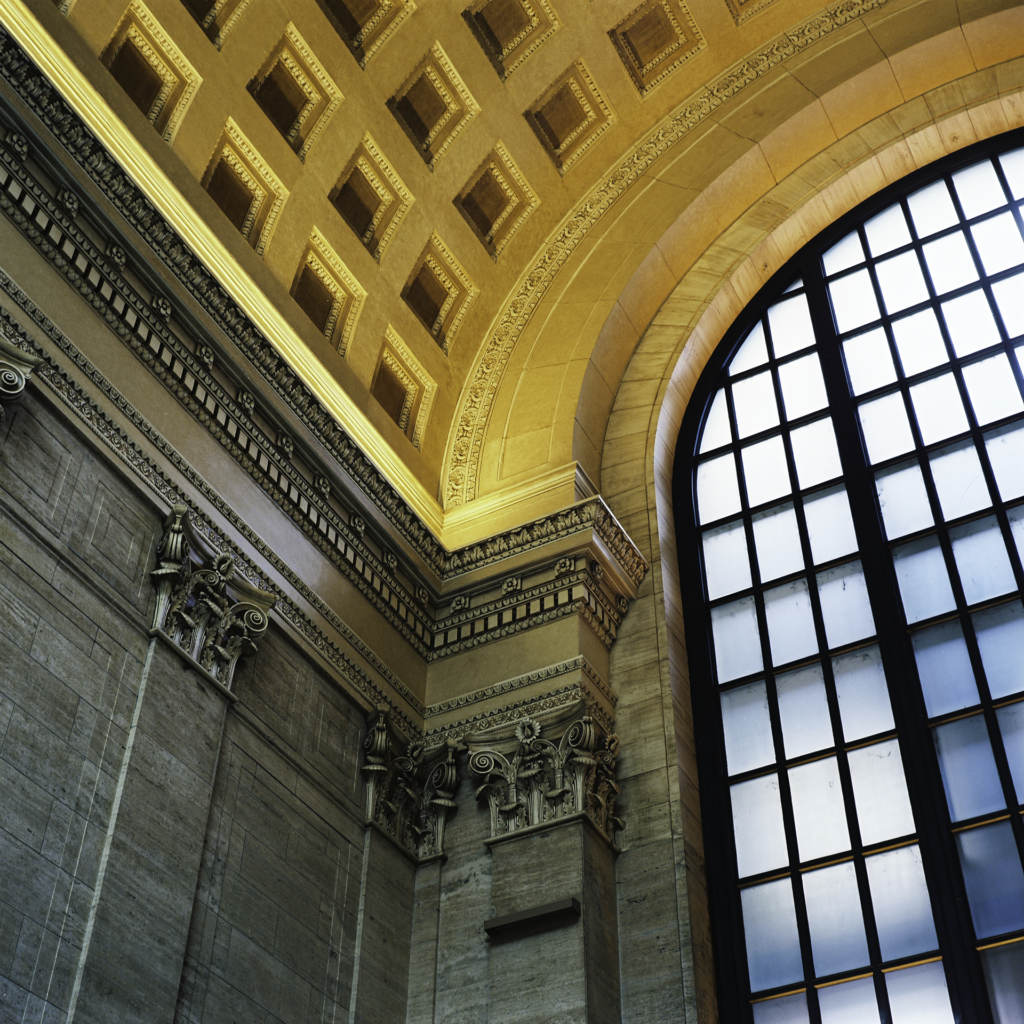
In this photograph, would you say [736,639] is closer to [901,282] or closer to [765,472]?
[765,472]

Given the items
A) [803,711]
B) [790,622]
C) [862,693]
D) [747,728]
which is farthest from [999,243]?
[747,728]

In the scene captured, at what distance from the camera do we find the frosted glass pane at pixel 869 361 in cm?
1413

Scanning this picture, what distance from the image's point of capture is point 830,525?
13242 millimetres

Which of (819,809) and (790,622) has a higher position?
(790,622)

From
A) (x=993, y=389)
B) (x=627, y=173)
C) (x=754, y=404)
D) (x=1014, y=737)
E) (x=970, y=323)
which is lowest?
(x=1014, y=737)

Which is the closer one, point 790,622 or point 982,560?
point 982,560

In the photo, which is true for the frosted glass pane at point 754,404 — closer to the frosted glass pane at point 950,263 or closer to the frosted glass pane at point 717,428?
the frosted glass pane at point 717,428

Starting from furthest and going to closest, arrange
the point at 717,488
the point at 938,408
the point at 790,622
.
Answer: the point at 717,488
the point at 938,408
the point at 790,622

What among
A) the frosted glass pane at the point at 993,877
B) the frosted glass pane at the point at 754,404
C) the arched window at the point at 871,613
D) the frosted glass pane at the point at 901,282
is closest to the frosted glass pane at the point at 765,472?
the arched window at the point at 871,613

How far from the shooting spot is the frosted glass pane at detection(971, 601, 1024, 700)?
11.1 meters

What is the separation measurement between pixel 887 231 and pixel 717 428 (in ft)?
10.9

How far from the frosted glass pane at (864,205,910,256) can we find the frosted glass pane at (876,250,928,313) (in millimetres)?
270

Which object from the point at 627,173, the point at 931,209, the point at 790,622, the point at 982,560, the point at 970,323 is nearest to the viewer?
the point at 982,560

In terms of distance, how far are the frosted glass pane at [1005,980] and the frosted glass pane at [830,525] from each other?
4284mm
